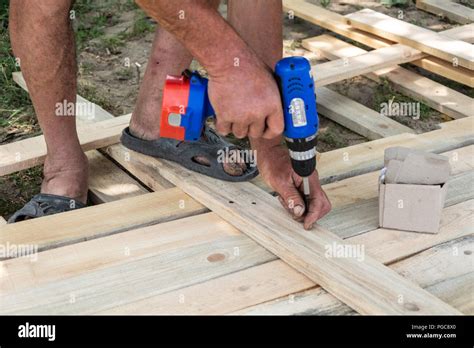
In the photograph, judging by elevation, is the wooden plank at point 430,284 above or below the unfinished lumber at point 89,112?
above

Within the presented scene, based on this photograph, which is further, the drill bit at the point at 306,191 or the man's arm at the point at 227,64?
the drill bit at the point at 306,191

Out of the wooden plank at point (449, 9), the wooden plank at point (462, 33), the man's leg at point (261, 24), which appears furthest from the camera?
the wooden plank at point (449, 9)

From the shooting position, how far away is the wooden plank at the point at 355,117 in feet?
12.1

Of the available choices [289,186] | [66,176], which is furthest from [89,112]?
[289,186]

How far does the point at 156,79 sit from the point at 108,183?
41 cm

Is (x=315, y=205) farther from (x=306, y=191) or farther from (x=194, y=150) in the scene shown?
(x=194, y=150)

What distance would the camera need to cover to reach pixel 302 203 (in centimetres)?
260

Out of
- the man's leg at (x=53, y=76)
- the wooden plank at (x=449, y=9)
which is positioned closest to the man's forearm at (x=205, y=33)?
the man's leg at (x=53, y=76)

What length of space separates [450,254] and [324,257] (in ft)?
1.24

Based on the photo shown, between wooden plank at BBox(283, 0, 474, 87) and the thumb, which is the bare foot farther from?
wooden plank at BBox(283, 0, 474, 87)

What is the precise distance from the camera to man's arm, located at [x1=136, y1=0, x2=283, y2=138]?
224 centimetres

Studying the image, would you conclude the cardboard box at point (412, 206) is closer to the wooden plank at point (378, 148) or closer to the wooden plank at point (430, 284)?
the wooden plank at point (430, 284)

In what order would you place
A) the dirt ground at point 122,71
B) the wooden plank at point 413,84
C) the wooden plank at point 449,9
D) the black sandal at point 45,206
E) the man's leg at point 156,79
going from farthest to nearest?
the wooden plank at point 449,9
the wooden plank at point 413,84
the dirt ground at point 122,71
the man's leg at point 156,79
the black sandal at point 45,206

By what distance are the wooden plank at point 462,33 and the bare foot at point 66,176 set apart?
2137mm
